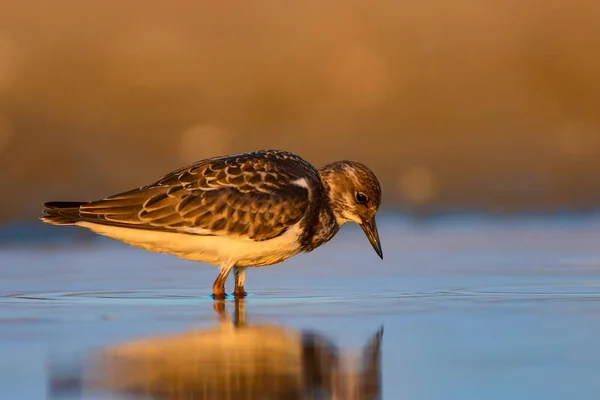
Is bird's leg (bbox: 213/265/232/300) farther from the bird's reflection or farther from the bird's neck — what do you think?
the bird's reflection

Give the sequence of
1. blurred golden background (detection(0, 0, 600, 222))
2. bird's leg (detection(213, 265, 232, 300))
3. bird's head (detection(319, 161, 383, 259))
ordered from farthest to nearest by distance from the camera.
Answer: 1. blurred golden background (detection(0, 0, 600, 222))
2. bird's head (detection(319, 161, 383, 259))
3. bird's leg (detection(213, 265, 232, 300))

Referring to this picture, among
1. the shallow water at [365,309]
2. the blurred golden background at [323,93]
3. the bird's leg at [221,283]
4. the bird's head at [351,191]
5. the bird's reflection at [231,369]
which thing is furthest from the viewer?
the blurred golden background at [323,93]

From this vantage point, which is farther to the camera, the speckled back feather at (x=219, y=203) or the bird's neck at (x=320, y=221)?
the bird's neck at (x=320, y=221)

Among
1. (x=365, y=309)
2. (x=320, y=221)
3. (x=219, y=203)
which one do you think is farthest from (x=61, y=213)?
(x=365, y=309)

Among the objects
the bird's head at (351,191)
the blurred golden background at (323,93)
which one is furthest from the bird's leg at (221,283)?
the blurred golden background at (323,93)

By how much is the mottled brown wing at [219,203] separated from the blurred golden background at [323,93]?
5004 millimetres

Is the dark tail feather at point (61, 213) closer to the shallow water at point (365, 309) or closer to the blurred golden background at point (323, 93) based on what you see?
the shallow water at point (365, 309)

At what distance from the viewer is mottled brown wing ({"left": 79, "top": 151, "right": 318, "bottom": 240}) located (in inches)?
426

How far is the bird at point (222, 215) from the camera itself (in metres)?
10.8

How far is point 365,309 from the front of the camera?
9680 mm

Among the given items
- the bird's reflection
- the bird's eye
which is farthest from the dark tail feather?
the bird's reflection

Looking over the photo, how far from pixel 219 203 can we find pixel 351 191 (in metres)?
1.11

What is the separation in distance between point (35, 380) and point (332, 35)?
14963 mm

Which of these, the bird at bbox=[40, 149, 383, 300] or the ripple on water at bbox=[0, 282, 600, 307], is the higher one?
the bird at bbox=[40, 149, 383, 300]
